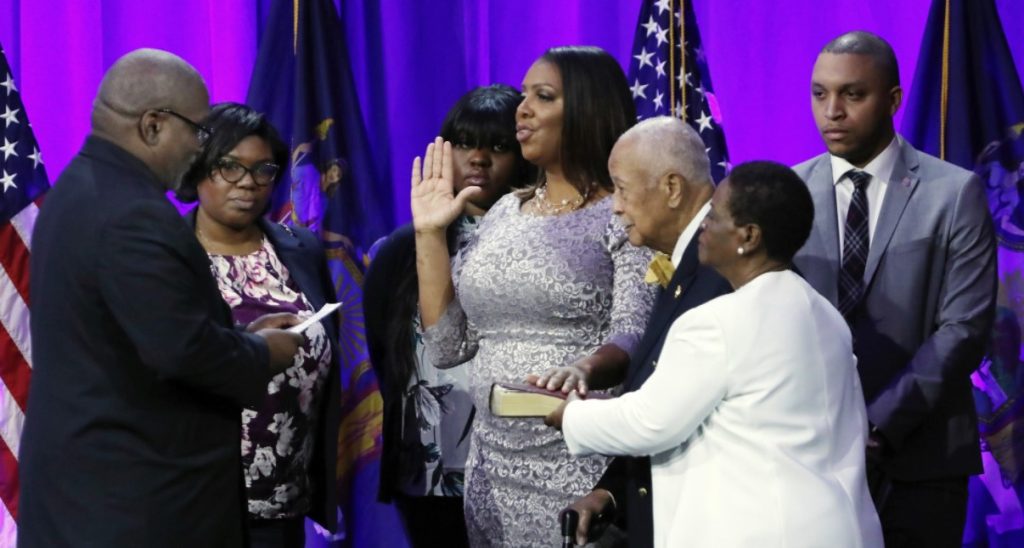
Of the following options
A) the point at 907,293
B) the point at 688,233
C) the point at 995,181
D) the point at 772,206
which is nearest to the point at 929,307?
the point at 907,293

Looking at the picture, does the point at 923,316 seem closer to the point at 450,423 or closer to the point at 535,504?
the point at 535,504

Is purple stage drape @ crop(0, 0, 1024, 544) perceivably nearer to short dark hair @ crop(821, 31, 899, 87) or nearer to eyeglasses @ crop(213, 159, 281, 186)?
eyeglasses @ crop(213, 159, 281, 186)

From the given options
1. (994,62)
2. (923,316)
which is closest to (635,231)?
(923,316)

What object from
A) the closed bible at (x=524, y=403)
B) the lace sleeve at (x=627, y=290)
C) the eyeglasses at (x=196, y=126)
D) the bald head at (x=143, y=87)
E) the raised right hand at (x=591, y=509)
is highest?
the bald head at (x=143, y=87)

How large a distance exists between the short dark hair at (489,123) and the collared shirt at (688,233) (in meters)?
1.35

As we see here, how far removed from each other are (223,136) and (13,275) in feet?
3.61

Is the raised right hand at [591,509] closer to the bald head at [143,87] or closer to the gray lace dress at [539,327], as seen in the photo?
the gray lace dress at [539,327]

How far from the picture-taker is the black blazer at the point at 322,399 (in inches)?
155

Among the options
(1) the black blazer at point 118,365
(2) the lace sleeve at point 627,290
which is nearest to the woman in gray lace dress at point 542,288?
(2) the lace sleeve at point 627,290

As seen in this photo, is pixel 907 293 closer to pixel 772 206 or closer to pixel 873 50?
pixel 873 50

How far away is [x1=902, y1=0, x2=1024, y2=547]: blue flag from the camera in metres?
4.47

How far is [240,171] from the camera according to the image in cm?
389

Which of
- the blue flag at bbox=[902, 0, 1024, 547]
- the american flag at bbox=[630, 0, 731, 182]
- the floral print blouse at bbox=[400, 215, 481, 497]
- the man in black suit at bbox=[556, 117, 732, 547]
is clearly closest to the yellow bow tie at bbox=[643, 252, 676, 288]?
the man in black suit at bbox=[556, 117, 732, 547]

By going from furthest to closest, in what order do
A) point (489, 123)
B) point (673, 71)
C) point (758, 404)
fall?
point (673, 71)
point (489, 123)
point (758, 404)
